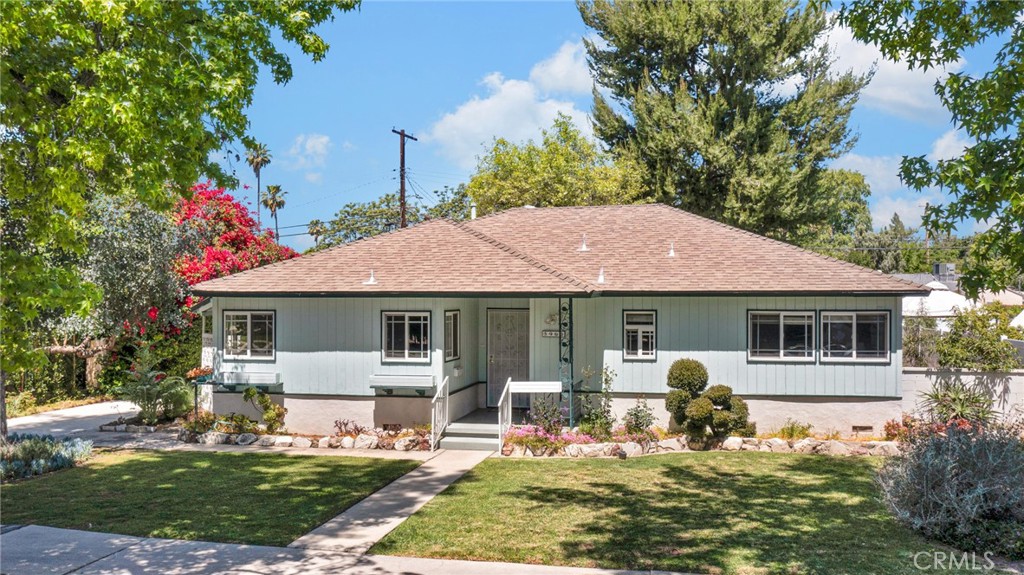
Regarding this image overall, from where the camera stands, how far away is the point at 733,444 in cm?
1496

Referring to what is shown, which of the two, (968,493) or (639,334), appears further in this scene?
(639,334)

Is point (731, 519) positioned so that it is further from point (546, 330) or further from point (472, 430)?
point (546, 330)

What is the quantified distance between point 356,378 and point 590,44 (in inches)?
854

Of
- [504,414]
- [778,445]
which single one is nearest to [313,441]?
[504,414]

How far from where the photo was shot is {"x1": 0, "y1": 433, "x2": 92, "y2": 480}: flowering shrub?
13.0m

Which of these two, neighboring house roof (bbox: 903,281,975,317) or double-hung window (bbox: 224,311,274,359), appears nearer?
double-hung window (bbox: 224,311,274,359)

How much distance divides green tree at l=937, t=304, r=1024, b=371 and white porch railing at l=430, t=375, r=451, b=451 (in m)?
11.0

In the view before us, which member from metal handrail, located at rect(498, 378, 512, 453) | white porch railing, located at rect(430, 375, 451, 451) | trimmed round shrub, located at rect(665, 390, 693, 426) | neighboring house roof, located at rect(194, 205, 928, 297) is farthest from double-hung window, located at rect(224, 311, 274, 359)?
trimmed round shrub, located at rect(665, 390, 693, 426)

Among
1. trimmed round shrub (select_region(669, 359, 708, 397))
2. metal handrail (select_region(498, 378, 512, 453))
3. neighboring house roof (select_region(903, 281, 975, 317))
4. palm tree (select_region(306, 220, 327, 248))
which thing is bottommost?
metal handrail (select_region(498, 378, 512, 453))

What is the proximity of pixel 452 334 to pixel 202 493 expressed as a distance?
21.0 ft

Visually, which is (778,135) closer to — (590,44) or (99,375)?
(590,44)

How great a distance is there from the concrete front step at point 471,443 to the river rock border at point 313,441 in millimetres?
399

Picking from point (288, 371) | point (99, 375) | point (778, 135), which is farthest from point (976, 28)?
point (99, 375)

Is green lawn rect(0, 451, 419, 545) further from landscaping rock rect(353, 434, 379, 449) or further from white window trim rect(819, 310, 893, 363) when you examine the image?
white window trim rect(819, 310, 893, 363)
